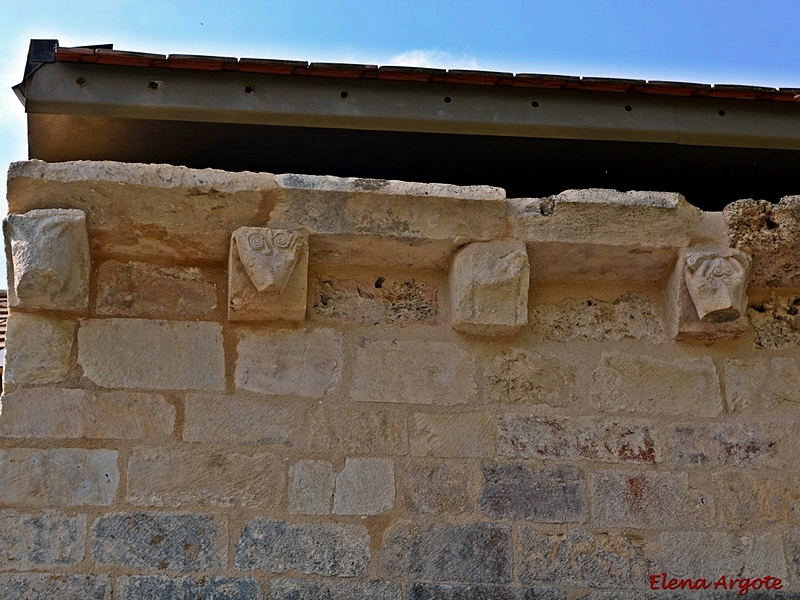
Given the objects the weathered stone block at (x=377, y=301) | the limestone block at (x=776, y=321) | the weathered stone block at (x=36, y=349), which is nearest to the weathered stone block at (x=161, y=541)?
the weathered stone block at (x=36, y=349)

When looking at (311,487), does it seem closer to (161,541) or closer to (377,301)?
(161,541)

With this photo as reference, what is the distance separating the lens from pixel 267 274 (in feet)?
9.71

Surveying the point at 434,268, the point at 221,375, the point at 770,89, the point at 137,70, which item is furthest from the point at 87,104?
the point at 770,89

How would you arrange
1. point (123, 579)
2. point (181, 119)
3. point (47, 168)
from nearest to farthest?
point (123, 579), point (47, 168), point (181, 119)

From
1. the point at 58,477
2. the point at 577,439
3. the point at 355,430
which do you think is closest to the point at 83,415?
the point at 58,477

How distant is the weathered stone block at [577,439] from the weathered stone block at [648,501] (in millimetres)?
69

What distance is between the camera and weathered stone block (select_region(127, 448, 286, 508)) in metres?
2.82

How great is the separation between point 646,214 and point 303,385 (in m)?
1.40

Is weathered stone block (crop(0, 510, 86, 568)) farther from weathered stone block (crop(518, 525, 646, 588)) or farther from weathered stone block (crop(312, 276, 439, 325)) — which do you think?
weathered stone block (crop(518, 525, 646, 588))

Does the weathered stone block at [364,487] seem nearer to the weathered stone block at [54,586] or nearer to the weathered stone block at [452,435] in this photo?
the weathered stone block at [452,435]

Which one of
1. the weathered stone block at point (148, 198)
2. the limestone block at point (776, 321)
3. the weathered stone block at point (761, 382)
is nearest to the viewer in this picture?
the weathered stone block at point (148, 198)

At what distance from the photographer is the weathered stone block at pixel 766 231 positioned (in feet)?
10.6

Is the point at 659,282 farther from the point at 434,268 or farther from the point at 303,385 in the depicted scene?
the point at 303,385

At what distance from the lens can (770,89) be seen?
335 centimetres
